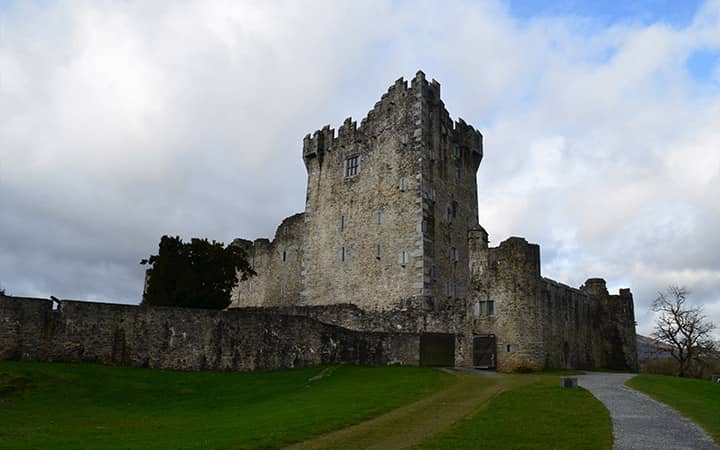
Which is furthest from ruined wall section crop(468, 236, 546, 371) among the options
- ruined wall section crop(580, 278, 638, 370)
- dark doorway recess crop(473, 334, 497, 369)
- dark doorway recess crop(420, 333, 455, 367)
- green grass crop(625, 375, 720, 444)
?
ruined wall section crop(580, 278, 638, 370)

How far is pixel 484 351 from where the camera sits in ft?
118

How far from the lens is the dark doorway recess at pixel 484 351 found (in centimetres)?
3562

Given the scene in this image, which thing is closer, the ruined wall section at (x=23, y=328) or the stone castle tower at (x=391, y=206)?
the ruined wall section at (x=23, y=328)

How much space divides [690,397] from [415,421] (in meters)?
11.5

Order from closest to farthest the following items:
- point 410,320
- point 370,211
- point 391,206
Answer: point 410,320 → point 391,206 → point 370,211

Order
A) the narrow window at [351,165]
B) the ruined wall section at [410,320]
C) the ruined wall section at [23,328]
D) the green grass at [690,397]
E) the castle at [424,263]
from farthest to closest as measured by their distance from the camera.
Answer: the narrow window at [351,165], the ruined wall section at [410,320], the castle at [424,263], the ruined wall section at [23,328], the green grass at [690,397]

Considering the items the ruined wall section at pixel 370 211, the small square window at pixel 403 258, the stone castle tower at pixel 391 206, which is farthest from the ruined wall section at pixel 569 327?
the small square window at pixel 403 258

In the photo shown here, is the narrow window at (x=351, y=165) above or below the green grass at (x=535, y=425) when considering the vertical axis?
above

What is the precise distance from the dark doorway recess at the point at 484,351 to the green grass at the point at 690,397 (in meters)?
7.54

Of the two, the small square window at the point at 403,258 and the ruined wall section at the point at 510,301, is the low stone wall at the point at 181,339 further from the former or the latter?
the small square window at the point at 403,258

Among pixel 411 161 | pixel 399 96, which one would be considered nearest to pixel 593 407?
pixel 411 161

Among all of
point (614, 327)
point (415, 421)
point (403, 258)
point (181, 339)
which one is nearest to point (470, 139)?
point (403, 258)

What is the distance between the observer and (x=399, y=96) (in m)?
47.5

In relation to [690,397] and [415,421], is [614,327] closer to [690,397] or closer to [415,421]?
[690,397]
